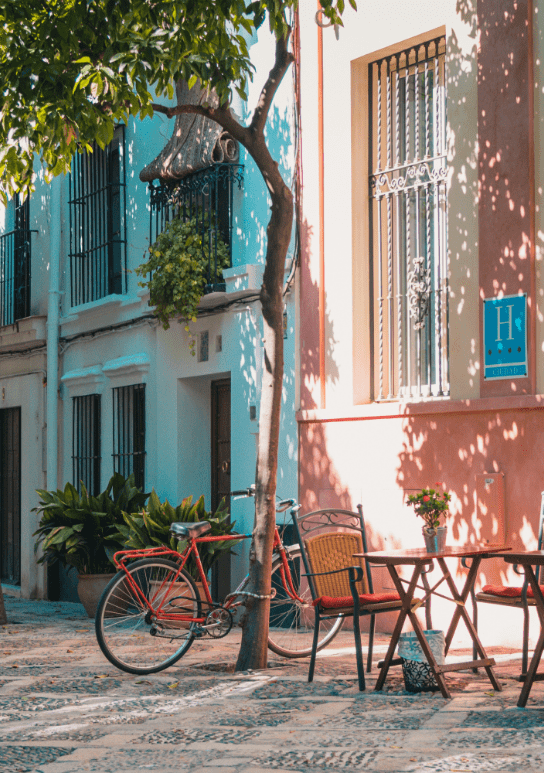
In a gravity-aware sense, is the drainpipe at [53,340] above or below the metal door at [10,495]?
above

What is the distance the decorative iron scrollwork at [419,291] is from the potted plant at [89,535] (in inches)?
149

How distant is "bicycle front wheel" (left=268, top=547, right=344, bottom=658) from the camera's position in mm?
7625

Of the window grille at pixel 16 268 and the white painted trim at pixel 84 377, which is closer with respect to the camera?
the white painted trim at pixel 84 377

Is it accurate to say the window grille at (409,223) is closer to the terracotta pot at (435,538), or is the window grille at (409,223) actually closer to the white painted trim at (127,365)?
the terracotta pot at (435,538)

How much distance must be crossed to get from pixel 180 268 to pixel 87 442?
12.4 ft

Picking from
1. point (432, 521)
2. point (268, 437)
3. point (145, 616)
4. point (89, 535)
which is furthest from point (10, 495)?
point (432, 521)

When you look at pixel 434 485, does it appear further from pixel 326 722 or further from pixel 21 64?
pixel 21 64

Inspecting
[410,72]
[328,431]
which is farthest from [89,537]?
[410,72]

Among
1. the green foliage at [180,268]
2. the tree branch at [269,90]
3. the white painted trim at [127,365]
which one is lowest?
the white painted trim at [127,365]

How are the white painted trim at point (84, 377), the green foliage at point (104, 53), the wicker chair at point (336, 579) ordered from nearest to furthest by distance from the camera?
1. the wicker chair at point (336, 579)
2. the green foliage at point (104, 53)
3. the white painted trim at point (84, 377)

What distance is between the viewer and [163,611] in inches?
288

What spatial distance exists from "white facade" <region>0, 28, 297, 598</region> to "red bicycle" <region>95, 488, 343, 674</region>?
2271mm

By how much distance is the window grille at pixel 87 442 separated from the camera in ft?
43.6

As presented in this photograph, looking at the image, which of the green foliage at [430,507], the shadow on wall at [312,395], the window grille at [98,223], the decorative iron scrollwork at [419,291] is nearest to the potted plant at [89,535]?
the shadow on wall at [312,395]
